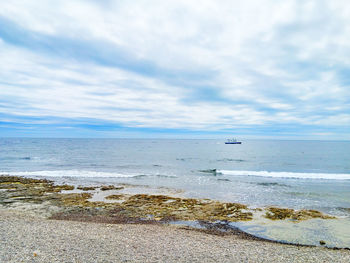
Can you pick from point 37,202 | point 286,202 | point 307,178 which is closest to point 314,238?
point 286,202

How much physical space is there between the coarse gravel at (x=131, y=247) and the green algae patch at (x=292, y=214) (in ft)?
12.7

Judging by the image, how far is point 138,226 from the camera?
1050cm

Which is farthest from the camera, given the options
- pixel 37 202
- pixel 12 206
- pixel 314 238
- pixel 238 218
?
pixel 37 202

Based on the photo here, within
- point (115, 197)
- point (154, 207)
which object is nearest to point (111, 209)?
point (154, 207)

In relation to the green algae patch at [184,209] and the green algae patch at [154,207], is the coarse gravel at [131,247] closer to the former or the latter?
the green algae patch at [184,209]

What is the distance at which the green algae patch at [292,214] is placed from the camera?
1252 cm

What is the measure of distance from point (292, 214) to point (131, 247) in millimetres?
9958

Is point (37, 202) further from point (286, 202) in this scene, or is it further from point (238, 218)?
point (286, 202)

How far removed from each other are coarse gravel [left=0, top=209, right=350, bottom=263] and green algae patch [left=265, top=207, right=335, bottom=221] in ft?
12.7

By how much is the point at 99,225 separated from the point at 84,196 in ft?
23.8

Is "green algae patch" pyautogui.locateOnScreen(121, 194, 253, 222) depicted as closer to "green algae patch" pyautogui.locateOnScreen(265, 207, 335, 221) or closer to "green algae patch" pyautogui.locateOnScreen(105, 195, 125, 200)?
"green algae patch" pyautogui.locateOnScreen(105, 195, 125, 200)

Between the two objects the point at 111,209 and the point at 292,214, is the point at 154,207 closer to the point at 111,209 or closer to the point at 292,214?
the point at 111,209

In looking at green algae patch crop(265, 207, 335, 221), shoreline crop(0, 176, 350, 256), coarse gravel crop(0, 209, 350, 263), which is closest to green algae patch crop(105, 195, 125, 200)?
shoreline crop(0, 176, 350, 256)

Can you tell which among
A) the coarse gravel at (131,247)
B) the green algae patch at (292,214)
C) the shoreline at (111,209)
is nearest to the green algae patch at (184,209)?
the shoreline at (111,209)
